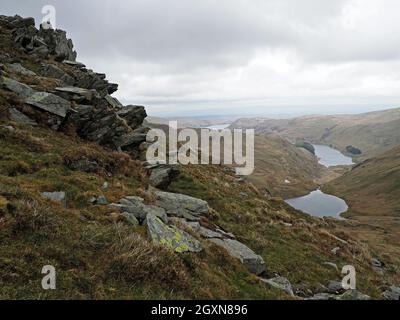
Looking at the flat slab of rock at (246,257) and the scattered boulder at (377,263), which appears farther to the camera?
the scattered boulder at (377,263)

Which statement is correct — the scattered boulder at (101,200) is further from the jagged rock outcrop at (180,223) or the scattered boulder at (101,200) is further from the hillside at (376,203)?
the hillside at (376,203)

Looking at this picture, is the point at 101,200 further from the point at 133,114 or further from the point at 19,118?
the point at 133,114

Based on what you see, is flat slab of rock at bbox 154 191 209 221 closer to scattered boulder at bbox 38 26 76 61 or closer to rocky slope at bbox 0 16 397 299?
rocky slope at bbox 0 16 397 299

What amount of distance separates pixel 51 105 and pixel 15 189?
611 inches

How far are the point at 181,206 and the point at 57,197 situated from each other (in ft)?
28.4

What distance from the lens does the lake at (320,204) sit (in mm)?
134375

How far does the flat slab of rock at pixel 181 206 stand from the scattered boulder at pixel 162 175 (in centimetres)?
298

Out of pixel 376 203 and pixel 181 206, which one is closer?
pixel 181 206

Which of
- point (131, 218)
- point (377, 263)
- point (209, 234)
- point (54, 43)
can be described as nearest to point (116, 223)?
point (131, 218)

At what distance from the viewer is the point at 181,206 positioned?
21.5 meters

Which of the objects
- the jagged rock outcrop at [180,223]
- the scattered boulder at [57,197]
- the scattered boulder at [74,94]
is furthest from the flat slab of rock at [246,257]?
the scattered boulder at [74,94]

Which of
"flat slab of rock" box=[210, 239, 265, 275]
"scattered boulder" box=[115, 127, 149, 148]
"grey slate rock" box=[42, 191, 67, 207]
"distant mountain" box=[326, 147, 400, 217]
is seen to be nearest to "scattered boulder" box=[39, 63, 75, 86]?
"scattered boulder" box=[115, 127, 149, 148]

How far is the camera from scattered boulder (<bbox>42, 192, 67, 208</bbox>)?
14359mm

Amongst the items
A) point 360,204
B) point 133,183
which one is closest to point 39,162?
point 133,183
